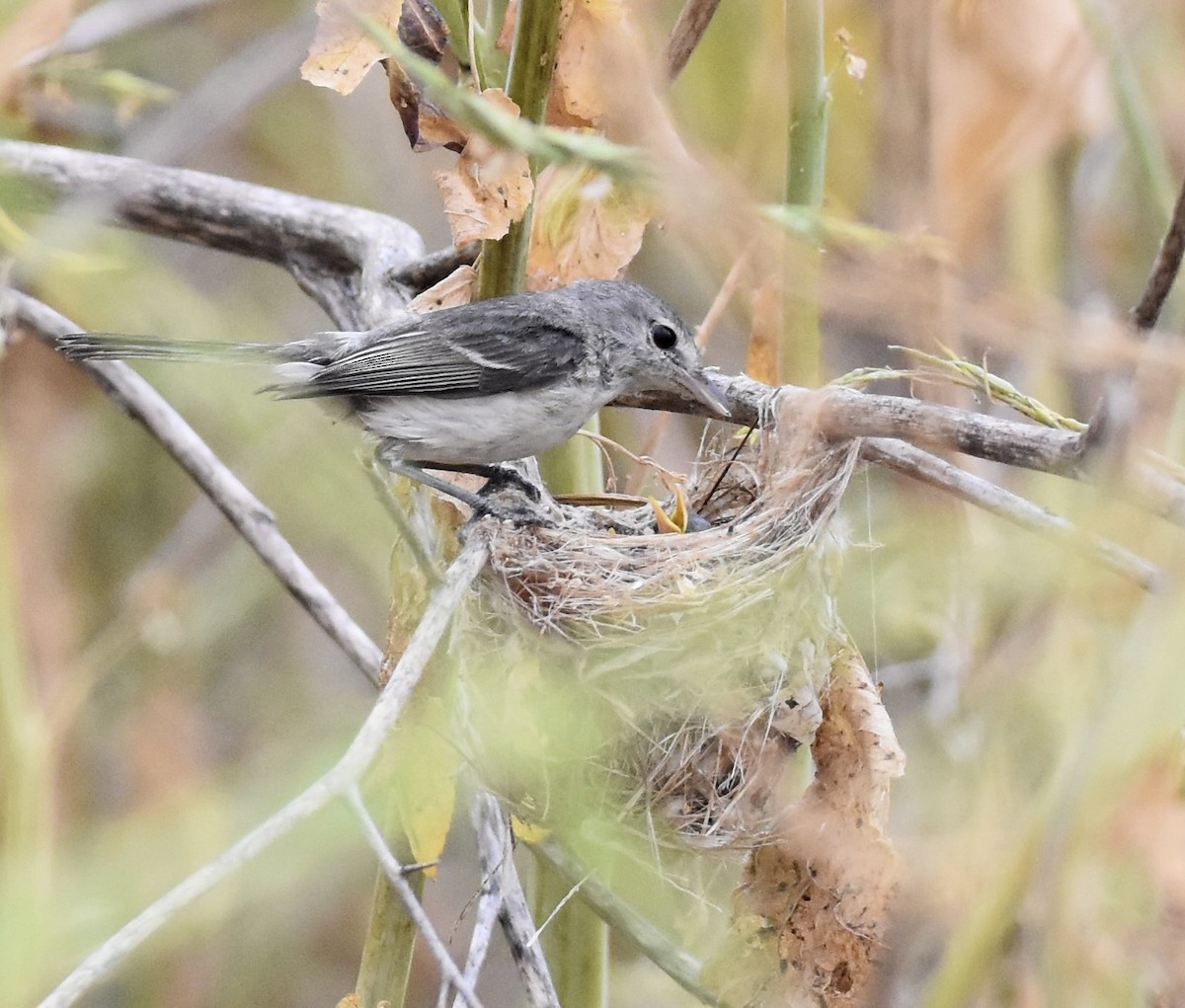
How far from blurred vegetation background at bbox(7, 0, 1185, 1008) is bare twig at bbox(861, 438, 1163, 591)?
0.07 metres

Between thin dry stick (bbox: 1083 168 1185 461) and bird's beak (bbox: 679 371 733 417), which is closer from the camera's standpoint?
thin dry stick (bbox: 1083 168 1185 461)

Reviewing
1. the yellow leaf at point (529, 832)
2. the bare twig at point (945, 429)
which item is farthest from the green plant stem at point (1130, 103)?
the yellow leaf at point (529, 832)

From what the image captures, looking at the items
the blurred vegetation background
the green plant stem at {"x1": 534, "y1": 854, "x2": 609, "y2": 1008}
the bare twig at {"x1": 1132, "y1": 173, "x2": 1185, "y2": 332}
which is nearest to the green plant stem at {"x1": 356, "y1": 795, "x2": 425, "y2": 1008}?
the blurred vegetation background

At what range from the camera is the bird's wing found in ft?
10.1

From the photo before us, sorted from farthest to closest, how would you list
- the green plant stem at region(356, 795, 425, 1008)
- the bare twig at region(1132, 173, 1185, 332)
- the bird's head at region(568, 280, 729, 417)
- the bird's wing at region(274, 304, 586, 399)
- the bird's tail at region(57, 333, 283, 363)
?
the bird's head at region(568, 280, 729, 417) < the bird's wing at region(274, 304, 586, 399) < the bird's tail at region(57, 333, 283, 363) < the green plant stem at region(356, 795, 425, 1008) < the bare twig at region(1132, 173, 1185, 332)

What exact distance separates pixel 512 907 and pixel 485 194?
1.39m

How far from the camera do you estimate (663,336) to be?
3.32m

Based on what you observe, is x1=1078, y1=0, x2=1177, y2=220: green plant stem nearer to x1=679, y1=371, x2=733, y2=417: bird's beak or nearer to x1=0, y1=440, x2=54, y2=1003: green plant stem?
x1=679, y1=371, x2=733, y2=417: bird's beak

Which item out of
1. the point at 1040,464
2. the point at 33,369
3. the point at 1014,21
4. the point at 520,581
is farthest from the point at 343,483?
the point at 33,369

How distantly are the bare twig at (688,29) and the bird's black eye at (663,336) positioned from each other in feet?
2.46

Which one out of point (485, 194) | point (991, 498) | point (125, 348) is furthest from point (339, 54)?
point (991, 498)

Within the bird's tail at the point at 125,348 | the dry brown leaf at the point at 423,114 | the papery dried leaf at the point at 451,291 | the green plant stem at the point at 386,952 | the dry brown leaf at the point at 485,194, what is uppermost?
the dry brown leaf at the point at 423,114

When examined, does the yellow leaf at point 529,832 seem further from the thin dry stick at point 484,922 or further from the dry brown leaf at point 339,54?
the dry brown leaf at point 339,54

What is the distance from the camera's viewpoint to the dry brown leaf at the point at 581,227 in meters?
2.69
